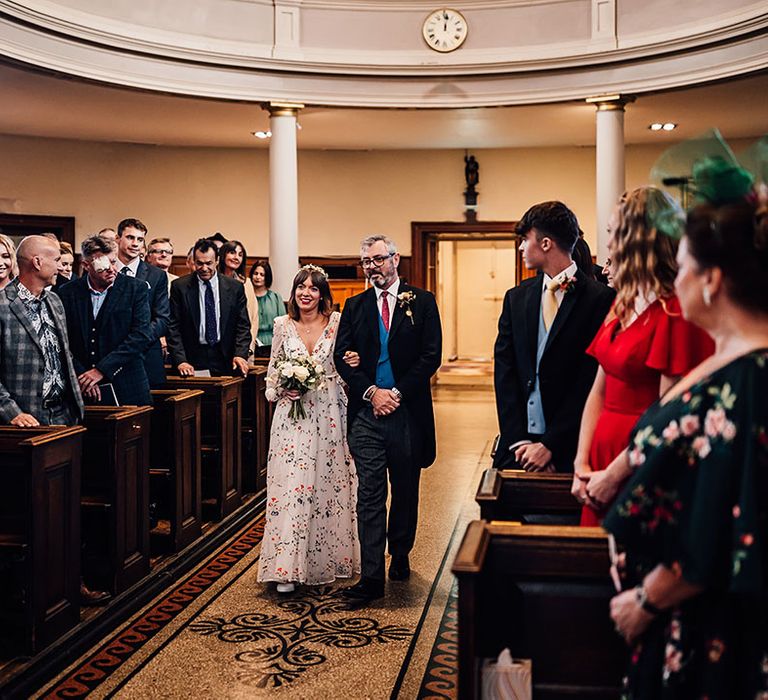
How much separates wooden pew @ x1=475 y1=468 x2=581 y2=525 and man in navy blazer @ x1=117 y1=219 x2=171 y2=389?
331cm

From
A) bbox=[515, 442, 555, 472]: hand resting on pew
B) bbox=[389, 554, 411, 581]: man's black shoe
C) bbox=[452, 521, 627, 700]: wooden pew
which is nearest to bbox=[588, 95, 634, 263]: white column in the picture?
bbox=[389, 554, 411, 581]: man's black shoe

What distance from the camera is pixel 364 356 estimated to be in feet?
15.8

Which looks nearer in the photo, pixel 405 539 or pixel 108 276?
pixel 405 539

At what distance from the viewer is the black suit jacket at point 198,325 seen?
→ 6906 mm

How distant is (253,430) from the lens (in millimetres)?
7242

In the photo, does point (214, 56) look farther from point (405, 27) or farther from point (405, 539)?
point (405, 539)

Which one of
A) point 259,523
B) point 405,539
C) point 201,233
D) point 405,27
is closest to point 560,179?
point 405,27

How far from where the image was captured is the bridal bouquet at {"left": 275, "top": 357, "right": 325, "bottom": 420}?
15.8 feet

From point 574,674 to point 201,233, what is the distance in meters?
11.9

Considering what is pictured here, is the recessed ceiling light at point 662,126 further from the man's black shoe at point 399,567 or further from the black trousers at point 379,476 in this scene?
the man's black shoe at point 399,567

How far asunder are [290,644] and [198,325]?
334cm

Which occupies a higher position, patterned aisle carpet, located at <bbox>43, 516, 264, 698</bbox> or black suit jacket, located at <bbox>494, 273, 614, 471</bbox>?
black suit jacket, located at <bbox>494, 273, 614, 471</bbox>

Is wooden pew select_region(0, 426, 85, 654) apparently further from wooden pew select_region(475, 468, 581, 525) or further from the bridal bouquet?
wooden pew select_region(475, 468, 581, 525)

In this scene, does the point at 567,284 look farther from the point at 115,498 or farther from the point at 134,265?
the point at 134,265
